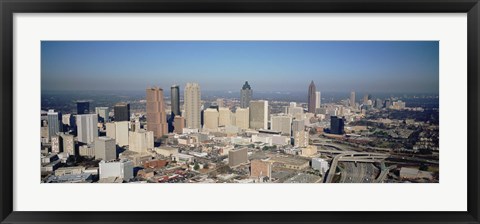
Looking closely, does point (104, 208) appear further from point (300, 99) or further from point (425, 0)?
point (425, 0)

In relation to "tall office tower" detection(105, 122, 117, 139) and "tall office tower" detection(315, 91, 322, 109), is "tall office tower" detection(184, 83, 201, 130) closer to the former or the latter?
"tall office tower" detection(105, 122, 117, 139)

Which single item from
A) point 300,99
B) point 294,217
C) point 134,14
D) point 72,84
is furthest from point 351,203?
point 72,84

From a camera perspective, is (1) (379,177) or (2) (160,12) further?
(1) (379,177)

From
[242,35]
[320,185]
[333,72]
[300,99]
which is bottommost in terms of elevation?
[320,185]

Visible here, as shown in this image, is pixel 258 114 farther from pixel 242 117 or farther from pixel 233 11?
pixel 233 11

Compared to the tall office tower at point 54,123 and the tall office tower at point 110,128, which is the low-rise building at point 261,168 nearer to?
the tall office tower at point 110,128

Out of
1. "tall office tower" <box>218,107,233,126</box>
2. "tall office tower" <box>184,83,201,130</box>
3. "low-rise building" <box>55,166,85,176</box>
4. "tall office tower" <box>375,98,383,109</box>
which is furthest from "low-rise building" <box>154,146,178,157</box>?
"tall office tower" <box>375,98,383,109</box>
